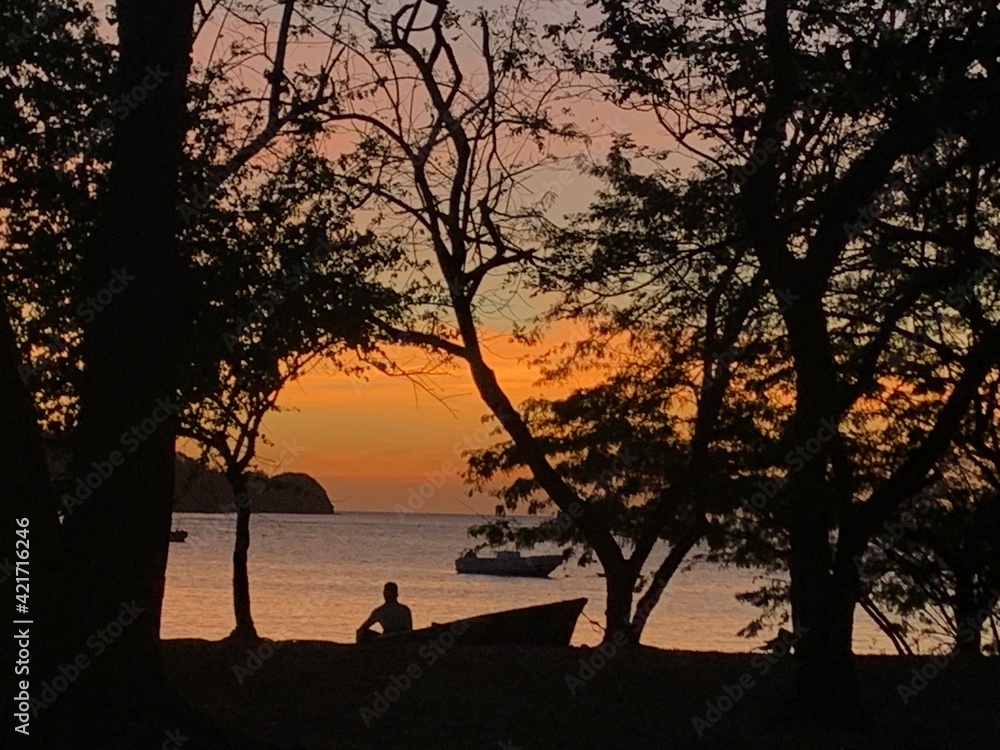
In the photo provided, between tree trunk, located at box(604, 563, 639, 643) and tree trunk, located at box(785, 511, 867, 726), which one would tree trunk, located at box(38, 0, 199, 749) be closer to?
tree trunk, located at box(785, 511, 867, 726)

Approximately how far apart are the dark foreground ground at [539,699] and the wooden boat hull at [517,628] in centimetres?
160

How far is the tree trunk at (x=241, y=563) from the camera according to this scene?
88.9 ft

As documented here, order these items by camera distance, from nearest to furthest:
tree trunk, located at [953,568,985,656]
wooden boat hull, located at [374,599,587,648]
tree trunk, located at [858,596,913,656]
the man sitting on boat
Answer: wooden boat hull, located at [374,599,587,648] < the man sitting on boat < tree trunk, located at [953,568,985,656] < tree trunk, located at [858,596,913,656]

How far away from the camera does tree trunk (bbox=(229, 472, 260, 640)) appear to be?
27.1 metres

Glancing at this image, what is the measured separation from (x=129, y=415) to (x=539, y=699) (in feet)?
17.4

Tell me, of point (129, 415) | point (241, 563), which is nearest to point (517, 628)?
point (241, 563)

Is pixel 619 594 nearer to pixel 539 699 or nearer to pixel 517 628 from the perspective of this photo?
pixel 517 628

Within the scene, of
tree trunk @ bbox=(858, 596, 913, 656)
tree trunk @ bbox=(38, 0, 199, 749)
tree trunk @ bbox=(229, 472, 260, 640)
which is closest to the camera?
tree trunk @ bbox=(38, 0, 199, 749)

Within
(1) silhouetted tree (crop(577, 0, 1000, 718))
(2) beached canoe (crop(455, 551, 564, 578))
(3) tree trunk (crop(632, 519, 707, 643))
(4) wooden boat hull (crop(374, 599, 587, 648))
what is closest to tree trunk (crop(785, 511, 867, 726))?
(1) silhouetted tree (crop(577, 0, 1000, 718))

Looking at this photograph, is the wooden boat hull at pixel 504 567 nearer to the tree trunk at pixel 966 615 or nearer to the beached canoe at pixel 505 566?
the beached canoe at pixel 505 566

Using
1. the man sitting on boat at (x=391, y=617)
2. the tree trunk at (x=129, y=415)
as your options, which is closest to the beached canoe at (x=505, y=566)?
the man sitting on boat at (x=391, y=617)

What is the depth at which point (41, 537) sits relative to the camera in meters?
9.26

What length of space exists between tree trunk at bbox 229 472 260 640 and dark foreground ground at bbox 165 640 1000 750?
9924mm

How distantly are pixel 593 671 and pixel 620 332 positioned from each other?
460 inches
